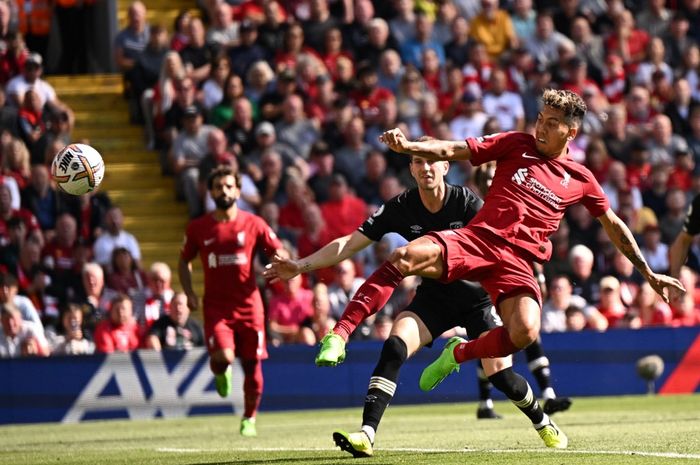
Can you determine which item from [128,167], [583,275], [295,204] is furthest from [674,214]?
[128,167]

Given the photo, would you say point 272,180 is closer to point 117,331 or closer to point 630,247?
point 117,331

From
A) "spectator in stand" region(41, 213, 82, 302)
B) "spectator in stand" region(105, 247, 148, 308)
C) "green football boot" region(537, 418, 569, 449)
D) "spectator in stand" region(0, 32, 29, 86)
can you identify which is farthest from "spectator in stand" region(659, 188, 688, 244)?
"green football boot" region(537, 418, 569, 449)

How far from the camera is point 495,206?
1000cm

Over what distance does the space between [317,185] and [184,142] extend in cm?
199

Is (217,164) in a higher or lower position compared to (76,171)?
lower

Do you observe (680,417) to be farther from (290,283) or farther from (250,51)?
(250,51)

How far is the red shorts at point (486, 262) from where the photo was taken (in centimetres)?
962

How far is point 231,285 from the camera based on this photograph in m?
14.5

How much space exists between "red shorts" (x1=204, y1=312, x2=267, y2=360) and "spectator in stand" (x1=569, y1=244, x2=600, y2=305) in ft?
21.4

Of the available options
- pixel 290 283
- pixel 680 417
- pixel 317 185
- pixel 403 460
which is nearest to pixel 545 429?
pixel 403 460

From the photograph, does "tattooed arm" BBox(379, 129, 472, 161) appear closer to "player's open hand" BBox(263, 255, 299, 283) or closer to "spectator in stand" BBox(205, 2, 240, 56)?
"player's open hand" BBox(263, 255, 299, 283)

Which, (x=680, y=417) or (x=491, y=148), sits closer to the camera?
(x=491, y=148)

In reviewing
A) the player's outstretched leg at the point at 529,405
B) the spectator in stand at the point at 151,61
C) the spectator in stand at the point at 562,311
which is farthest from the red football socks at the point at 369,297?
the spectator in stand at the point at 151,61

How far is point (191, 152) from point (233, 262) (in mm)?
6899
